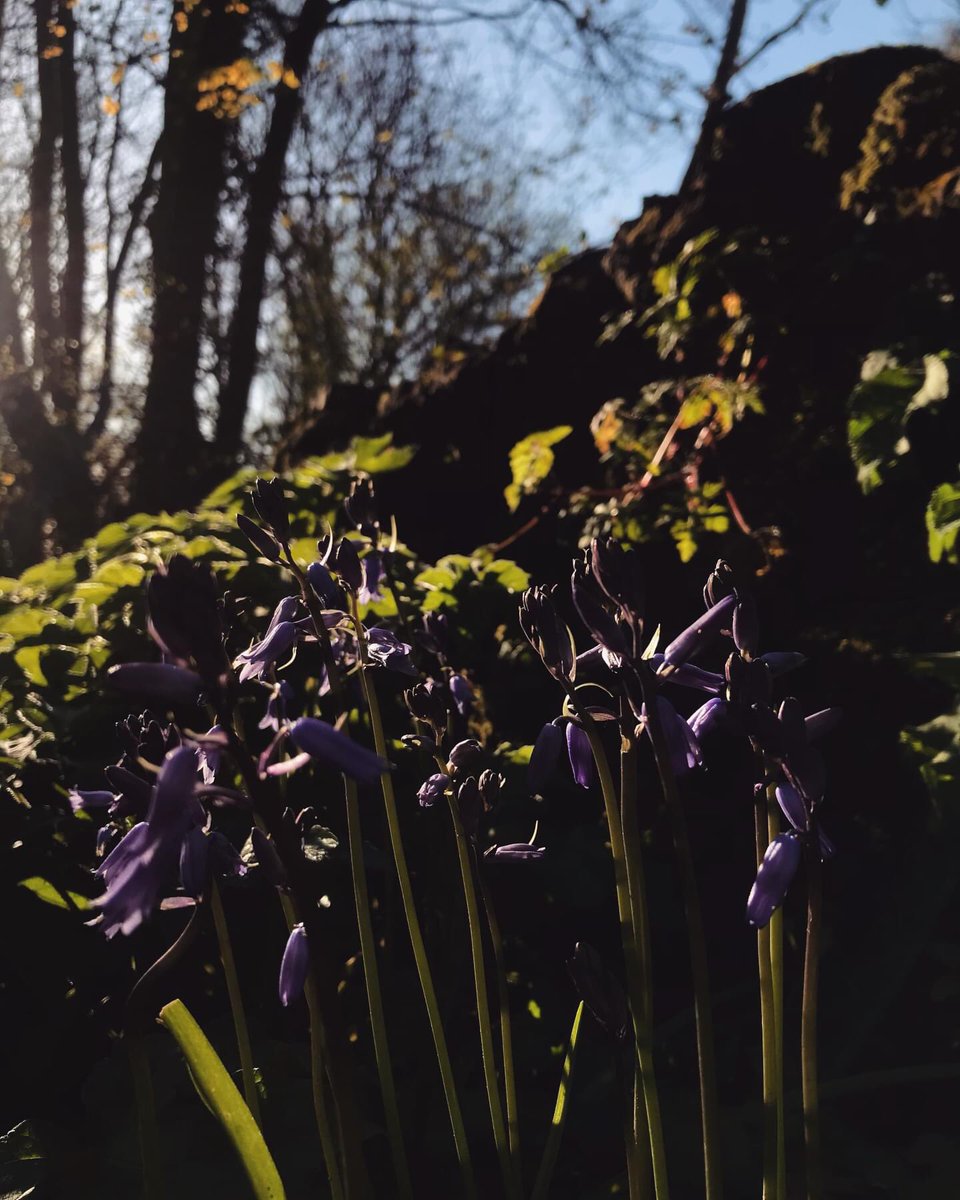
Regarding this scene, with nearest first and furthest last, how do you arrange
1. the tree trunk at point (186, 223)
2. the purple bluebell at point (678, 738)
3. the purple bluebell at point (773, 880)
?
1. the purple bluebell at point (773, 880)
2. the purple bluebell at point (678, 738)
3. the tree trunk at point (186, 223)

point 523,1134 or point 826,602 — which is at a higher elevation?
point 826,602

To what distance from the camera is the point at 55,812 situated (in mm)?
1913

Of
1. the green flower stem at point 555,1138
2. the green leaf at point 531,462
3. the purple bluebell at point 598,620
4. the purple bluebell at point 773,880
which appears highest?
the green leaf at point 531,462

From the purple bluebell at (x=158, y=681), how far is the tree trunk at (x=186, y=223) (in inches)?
360

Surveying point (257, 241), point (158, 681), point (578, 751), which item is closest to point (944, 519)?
point (578, 751)

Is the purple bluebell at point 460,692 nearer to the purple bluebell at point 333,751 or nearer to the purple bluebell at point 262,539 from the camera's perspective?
the purple bluebell at point 262,539

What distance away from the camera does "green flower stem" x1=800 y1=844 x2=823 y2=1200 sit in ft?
3.24

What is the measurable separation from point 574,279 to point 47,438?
8122 millimetres

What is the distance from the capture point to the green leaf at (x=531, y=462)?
123 inches

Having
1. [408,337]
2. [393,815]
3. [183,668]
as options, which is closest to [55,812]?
[393,815]

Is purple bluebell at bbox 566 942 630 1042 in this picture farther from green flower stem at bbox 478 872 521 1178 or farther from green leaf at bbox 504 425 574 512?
green leaf at bbox 504 425 574 512

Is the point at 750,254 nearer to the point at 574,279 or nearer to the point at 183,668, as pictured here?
the point at 574,279

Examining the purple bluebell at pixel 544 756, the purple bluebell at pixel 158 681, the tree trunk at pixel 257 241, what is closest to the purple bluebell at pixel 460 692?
the purple bluebell at pixel 544 756

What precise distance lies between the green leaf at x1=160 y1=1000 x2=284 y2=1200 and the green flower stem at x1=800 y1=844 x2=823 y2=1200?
2.09 feet
